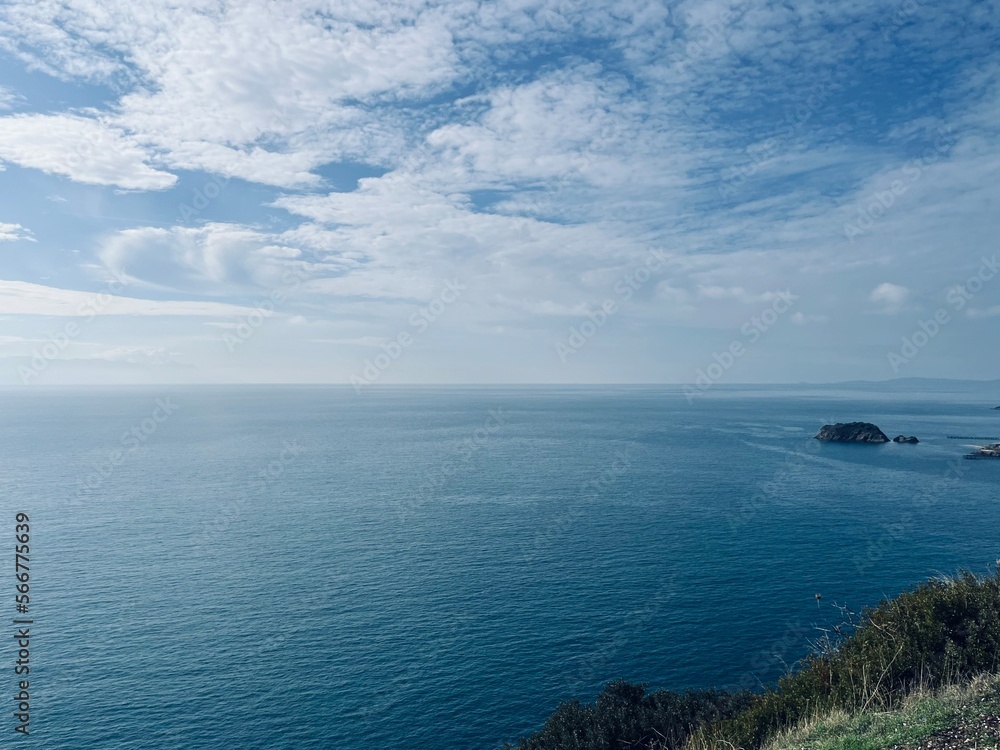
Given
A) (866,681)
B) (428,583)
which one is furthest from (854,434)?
(866,681)

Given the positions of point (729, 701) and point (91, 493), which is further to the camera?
point (91, 493)

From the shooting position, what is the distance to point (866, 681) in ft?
64.6

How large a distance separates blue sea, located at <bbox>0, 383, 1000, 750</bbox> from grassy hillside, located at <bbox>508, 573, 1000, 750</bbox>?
1078 cm

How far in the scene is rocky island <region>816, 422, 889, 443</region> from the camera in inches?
6082

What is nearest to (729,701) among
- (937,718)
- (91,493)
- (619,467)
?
(937,718)

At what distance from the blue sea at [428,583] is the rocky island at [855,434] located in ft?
117

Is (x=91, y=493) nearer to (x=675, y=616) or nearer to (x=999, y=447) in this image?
(x=675, y=616)

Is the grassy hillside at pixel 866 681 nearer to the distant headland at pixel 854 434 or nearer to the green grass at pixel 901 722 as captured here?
the green grass at pixel 901 722

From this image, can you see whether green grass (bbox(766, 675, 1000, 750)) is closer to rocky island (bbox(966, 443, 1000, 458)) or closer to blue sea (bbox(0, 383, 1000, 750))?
blue sea (bbox(0, 383, 1000, 750))

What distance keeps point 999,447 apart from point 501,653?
148 meters

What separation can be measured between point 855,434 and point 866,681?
6427 inches

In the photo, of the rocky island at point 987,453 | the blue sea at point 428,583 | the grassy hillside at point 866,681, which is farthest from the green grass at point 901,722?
the rocky island at point 987,453

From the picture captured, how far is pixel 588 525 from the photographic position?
76875 millimetres

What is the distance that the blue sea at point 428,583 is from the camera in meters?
38.9
